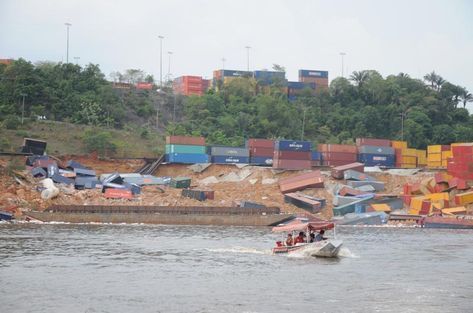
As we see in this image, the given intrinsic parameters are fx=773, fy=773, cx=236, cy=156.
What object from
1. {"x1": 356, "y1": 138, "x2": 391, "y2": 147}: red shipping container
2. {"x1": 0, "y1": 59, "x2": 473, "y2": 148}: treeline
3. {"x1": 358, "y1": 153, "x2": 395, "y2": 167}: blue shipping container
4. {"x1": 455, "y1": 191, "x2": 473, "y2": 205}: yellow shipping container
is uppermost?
{"x1": 0, "y1": 59, "x2": 473, "y2": 148}: treeline

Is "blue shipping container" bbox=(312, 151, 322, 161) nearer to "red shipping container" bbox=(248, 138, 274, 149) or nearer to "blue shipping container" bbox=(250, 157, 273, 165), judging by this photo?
"red shipping container" bbox=(248, 138, 274, 149)

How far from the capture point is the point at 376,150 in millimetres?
114625

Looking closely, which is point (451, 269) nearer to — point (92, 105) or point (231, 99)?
point (92, 105)

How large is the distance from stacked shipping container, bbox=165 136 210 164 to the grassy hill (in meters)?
9.83

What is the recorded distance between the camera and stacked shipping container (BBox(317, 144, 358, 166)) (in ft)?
370

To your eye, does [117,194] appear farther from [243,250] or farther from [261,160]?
[243,250]

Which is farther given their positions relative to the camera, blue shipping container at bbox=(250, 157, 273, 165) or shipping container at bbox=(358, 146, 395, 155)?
shipping container at bbox=(358, 146, 395, 155)

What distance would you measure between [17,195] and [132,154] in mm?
33884

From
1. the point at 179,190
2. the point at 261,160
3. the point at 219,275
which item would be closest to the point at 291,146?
the point at 261,160

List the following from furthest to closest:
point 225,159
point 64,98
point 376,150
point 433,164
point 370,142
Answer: point 64,98 < point 370,142 < point 376,150 < point 433,164 < point 225,159

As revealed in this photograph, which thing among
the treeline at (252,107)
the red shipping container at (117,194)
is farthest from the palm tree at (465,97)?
the red shipping container at (117,194)

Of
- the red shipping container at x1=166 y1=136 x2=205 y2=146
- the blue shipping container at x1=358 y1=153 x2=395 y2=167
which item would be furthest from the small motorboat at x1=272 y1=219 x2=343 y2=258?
the blue shipping container at x1=358 y1=153 x2=395 y2=167

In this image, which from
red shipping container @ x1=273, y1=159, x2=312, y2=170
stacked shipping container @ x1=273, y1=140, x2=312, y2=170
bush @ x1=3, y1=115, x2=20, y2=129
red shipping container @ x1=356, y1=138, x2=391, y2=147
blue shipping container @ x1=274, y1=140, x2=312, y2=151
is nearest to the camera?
red shipping container @ x1=273, y1=159, x2=312, y2=170

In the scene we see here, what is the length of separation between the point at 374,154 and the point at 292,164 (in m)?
16.8
